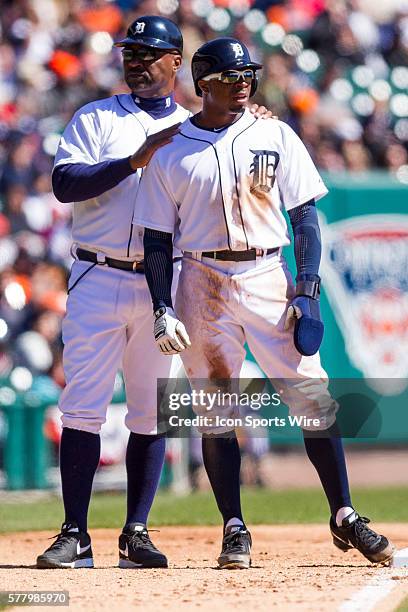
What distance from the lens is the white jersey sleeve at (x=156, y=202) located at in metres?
4.72

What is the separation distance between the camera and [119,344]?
5023mm

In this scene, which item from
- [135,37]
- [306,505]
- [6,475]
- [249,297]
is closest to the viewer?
[249,297]

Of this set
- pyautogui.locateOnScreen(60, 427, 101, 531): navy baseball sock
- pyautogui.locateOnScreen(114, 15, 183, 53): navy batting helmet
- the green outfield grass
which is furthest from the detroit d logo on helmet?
the green outfield grass

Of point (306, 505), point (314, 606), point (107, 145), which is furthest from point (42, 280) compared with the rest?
point (314, 606)

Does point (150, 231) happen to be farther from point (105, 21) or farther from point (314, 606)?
point (105, 21)

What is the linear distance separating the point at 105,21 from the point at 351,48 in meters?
2.58

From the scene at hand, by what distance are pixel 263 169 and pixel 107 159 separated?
721 millimetres

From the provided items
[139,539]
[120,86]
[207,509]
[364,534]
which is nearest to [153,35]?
[139,539]

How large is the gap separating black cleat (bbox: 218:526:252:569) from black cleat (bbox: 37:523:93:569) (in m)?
0.55

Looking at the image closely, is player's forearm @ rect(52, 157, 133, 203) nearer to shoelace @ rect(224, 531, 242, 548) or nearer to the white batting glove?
the white batting glove

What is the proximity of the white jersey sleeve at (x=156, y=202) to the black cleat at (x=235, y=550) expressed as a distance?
1199 mm

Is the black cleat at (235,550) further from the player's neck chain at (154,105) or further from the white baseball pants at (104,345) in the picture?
the player's neck chain at (154,105)

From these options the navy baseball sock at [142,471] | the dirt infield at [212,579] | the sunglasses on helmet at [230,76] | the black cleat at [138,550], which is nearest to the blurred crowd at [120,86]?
the dirt infield at [212,579]

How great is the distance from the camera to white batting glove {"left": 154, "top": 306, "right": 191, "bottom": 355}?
4.52 m
